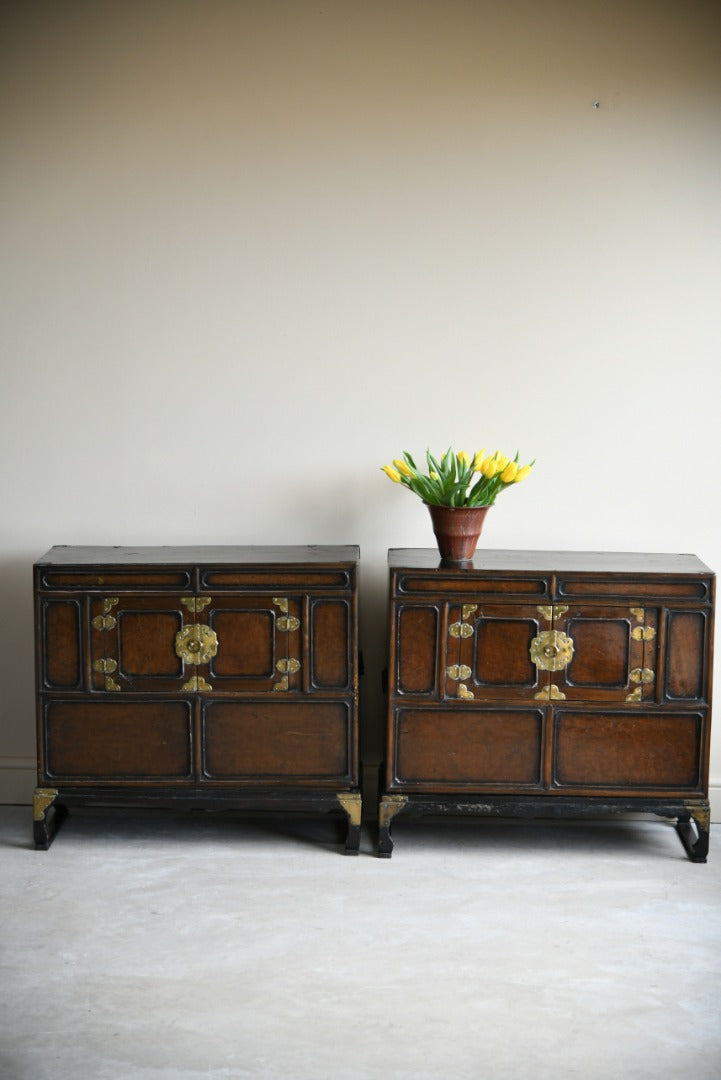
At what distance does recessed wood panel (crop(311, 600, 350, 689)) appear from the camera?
3.93 m

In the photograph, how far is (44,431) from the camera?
4348 millimetres

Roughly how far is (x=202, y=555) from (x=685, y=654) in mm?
1668

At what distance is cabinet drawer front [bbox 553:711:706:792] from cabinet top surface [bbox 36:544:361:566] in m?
0.96

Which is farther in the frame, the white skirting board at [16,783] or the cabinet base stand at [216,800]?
the white skirting board at [16,783]

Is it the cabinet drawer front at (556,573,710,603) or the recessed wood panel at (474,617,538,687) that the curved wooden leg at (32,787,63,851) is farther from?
the cabinet drawer front at (556,573,710,603)

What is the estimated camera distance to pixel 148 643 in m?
3.95

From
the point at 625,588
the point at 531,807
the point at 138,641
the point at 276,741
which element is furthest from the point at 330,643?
the point at 625,588

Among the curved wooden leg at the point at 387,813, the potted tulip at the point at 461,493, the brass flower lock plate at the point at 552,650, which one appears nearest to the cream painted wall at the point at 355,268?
the potted tulip at the point at 461,493

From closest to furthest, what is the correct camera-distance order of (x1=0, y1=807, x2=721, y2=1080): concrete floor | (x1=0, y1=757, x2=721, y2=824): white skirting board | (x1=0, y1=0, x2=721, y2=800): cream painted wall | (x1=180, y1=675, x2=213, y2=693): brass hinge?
1. (x1=0, y1=807, x2=721, y2=1080): concrete floor
2. (x1=180, y1=675, x2=213, y2=693): brass hinge
3. (x1=0, y1=0, x2=721, y2=800): cream painted wall
4. (x1=0, y1=757, x2=721, y2=824): white skirting board

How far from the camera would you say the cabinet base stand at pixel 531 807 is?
12.9 feet

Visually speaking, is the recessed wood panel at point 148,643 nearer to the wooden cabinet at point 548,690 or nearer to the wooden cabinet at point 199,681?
the wooden cabinet at point 199,681

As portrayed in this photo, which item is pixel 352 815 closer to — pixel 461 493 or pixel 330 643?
pixel 330 643

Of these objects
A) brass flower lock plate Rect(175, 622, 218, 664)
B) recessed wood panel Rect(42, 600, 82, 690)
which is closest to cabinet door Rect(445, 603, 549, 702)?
brass flower lock plate Rect(175, 622, 218, 664)

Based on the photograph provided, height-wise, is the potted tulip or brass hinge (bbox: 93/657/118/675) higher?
the potted tulip
